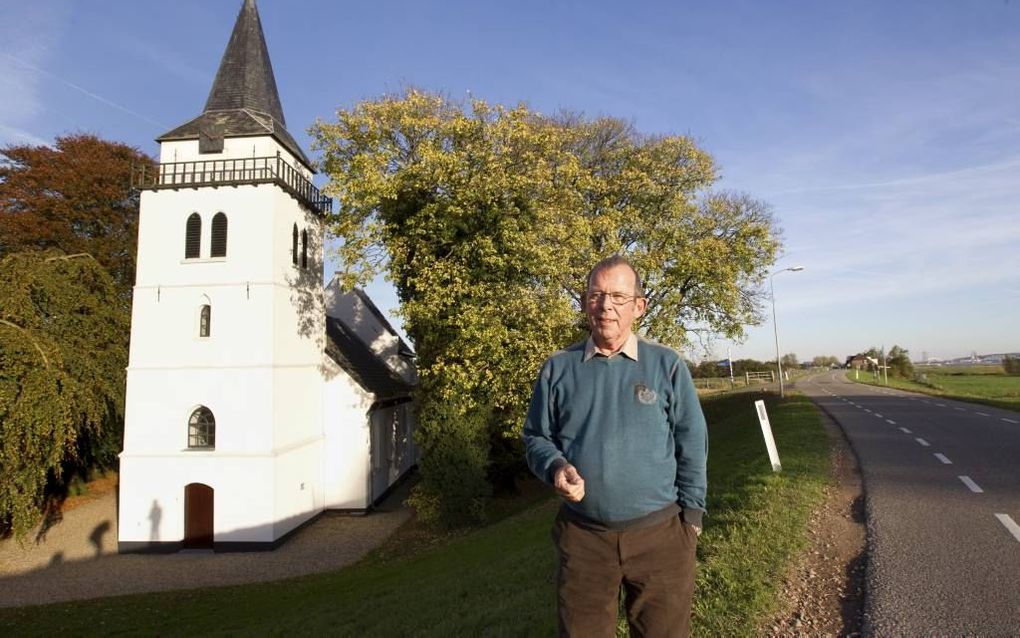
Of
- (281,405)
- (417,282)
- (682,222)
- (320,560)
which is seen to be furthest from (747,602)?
(682,222)

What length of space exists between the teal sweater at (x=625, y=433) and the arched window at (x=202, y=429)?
703 inches

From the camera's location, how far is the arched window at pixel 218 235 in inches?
723

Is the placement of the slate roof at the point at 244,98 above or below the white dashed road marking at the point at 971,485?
above

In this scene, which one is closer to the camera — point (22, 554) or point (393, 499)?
point (22, 554)

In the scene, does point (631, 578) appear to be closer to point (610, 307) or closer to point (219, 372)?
point (610, 307)

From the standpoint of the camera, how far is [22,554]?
1686 cm

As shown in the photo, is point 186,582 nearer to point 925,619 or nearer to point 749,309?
point 925,619

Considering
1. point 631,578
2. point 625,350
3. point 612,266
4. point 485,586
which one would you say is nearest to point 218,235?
point 485,586

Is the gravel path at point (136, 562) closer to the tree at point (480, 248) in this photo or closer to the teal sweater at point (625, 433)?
the tree at point (480, 248)

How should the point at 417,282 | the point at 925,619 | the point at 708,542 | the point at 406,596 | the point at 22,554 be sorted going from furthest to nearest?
the point at 22,554 < the point at 417,282 < the point at 406,596 < the point at 708,542 < the point at 925,619

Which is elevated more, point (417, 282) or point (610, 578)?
point (417, 282)

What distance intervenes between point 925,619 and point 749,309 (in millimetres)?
20078

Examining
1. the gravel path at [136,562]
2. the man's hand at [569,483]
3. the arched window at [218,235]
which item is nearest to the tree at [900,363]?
the gravel path at [136,562]

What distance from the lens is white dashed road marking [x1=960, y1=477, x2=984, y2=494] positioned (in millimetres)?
8029
